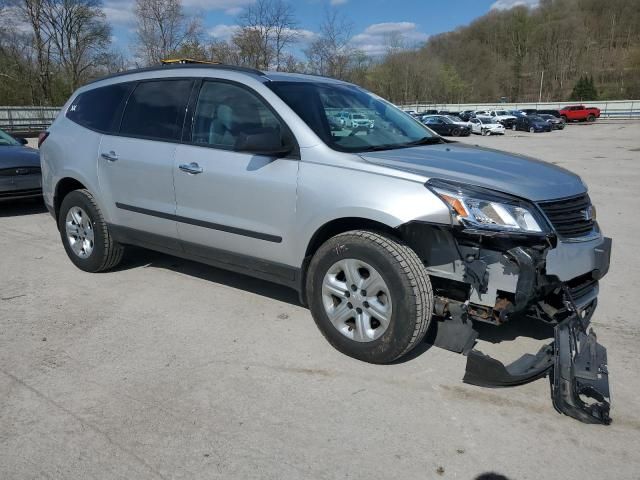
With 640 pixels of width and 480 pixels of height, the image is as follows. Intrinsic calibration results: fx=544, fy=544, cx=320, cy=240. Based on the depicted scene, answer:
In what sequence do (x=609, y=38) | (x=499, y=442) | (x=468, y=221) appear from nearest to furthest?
1. (x=499, y=442)
2. (x=468, y=221)
3. (x=609, y=38)

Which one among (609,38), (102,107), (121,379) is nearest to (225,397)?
(121,379)

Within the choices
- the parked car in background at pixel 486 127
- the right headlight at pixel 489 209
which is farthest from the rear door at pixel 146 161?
the parked car in background at pixel 486 127

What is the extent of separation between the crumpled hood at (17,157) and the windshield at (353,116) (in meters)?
5.76

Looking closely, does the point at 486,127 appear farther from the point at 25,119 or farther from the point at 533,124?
the point at 25,119

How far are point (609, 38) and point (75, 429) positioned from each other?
448 feet

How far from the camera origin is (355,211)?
3363 millimetres

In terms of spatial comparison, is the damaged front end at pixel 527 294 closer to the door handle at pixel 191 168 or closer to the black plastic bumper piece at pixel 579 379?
the black plastic bumper piece at pixel 579 379

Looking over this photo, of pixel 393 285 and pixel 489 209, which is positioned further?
pixel 393 285

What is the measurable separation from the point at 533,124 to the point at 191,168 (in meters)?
41.8

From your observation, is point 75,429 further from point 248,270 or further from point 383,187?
point 383,187

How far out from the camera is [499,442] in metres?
2.71

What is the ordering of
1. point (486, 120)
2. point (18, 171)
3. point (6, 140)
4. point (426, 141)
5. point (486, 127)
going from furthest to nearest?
1. point (486, 120)
2. point (486, 127)
3. point (6, 140)
4. point (18, 171)
5. point (426, 141)

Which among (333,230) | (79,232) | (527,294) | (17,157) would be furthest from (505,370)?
(17,157)

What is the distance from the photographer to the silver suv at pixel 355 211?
3.13 m
